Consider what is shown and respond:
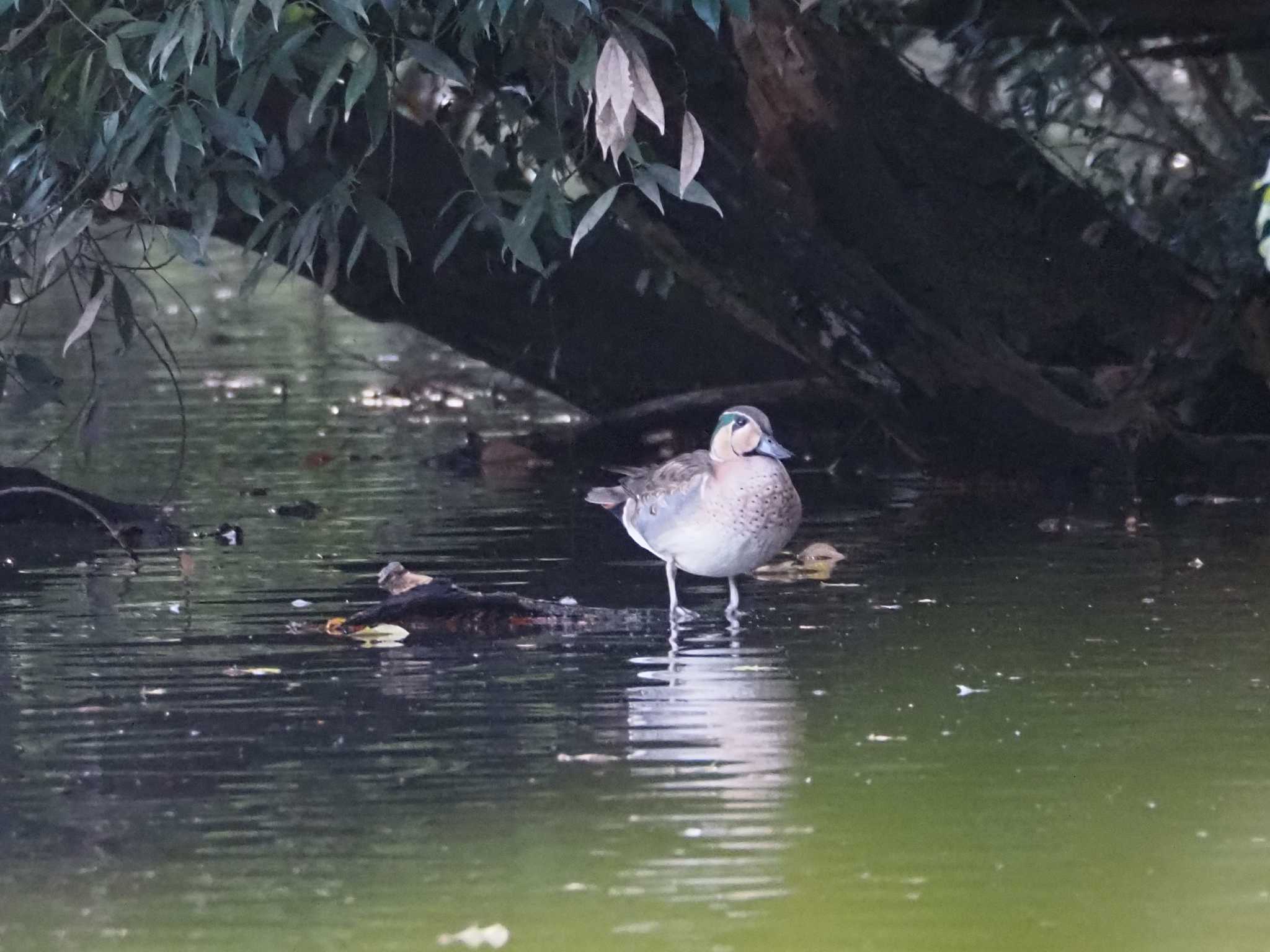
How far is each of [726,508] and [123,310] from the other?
243 cm

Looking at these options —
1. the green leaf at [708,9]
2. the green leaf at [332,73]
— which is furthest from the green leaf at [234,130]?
the green leaf at [708,9]

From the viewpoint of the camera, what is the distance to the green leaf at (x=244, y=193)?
6.68 m

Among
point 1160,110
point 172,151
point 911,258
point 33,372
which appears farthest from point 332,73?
point 1160,110

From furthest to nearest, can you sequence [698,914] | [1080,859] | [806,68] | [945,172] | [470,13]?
[945,172], [806,68], [470,13], [1080,859], [698,914]

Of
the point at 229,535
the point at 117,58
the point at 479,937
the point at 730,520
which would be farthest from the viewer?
the point at 229,535

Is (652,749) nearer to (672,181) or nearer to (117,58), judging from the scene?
(672,181)

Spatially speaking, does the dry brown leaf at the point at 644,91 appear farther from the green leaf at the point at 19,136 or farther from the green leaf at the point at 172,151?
the green leaf at the point at 19,136

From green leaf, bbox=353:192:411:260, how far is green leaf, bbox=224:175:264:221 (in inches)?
13.6

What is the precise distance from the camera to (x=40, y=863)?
4.62 m

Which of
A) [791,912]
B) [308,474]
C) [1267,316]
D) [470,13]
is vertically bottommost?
[791,912]

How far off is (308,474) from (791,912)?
25.9 ft

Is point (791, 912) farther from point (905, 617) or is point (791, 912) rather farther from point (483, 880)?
point (905, 617)

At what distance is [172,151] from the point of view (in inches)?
245

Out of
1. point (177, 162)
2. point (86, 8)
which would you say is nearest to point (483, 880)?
point (177, 162)
